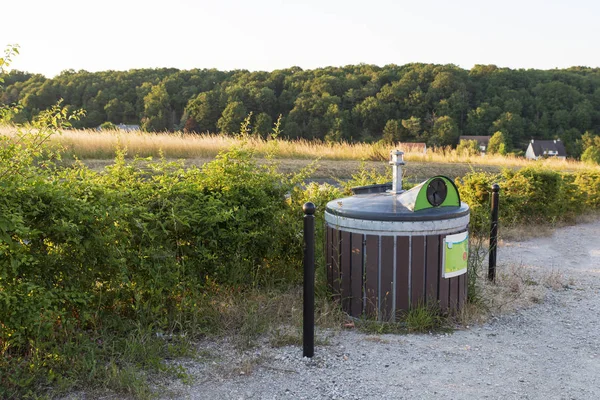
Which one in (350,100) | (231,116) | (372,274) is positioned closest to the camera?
(372,274)

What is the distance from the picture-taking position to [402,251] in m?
4.19

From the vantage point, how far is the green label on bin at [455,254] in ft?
14.0

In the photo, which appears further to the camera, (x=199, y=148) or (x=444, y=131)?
(x=444, y=131)

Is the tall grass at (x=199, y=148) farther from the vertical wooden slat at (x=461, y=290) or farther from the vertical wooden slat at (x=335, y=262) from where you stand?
the vertical wooden slat at (x=461, y=290)

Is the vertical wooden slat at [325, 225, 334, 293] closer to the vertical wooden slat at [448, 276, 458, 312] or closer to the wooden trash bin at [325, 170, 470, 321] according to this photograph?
the wooden trash bin at [325, 170, 470, 321]

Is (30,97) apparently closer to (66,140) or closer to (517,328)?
(66,140)

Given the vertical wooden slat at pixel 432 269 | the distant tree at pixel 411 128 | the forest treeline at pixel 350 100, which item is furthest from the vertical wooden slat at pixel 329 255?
the distant tree at pixel 411 128

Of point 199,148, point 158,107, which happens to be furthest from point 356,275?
point 158,107

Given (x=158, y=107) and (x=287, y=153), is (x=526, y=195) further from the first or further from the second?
(x=158, y=107)

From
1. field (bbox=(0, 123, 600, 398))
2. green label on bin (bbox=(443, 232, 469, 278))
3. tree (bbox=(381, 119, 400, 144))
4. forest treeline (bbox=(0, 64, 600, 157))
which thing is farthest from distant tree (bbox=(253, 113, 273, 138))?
green label on bin (bbox=(443, 232, 469, 278))

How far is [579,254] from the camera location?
25.4 feet

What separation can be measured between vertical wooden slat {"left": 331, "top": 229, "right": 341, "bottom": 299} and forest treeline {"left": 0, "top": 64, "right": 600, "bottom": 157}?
31720mm

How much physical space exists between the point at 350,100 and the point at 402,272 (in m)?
40.7

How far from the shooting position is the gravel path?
129 inches
